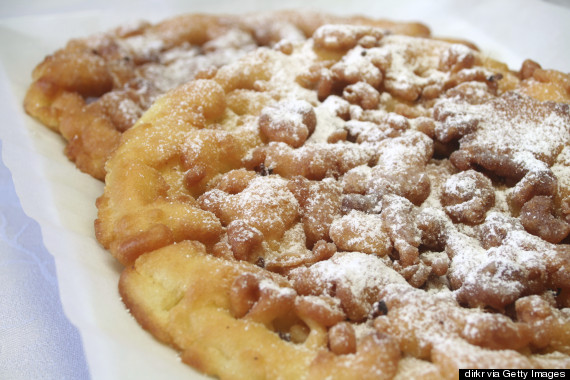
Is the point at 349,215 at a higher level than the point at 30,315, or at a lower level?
higher

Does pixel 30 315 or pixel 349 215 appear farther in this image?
pixel 30 315

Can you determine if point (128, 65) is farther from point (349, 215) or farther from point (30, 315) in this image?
point (349, 215)

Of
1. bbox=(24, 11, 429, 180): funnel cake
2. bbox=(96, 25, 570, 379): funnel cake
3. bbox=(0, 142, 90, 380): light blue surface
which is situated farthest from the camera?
bbox=(24, 11, 429, 180): funnel cake

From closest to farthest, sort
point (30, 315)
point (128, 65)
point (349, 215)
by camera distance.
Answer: point (349, 215) < point (30, 315) < point (128, 65)

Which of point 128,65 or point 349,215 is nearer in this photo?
point 349,215

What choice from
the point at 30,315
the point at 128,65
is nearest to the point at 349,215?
the point at 30,315

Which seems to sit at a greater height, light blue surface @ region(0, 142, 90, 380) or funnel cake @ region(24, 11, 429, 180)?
funnel cake @ region(24, 11, 429, 180)

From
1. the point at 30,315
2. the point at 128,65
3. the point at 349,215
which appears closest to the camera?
the point at 349,215
